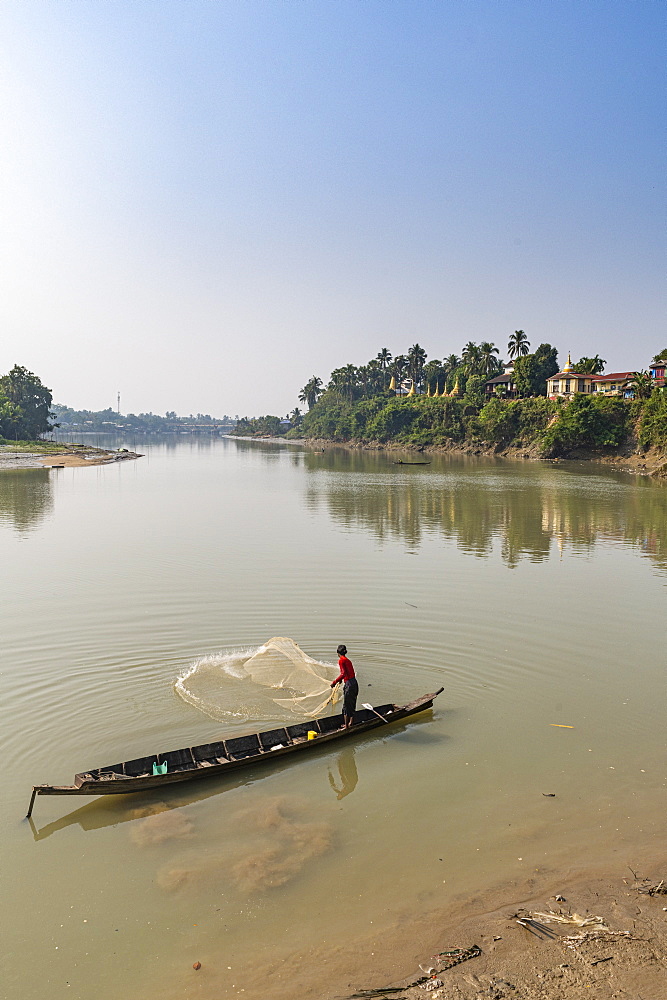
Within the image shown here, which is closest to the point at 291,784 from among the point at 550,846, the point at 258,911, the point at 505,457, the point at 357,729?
the point at 357,729

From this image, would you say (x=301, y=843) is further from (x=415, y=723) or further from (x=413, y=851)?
(x=415, y=723)

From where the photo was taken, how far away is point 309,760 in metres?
12.0

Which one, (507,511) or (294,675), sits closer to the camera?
(294,675)

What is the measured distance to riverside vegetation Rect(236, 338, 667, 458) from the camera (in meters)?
99.2

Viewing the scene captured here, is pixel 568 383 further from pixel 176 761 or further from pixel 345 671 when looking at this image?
pixel 176 761

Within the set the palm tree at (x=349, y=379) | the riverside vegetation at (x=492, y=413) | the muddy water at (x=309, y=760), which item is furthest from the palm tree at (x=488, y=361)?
the muddy water at (x=309, y=760)

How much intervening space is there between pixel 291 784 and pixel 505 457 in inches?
4242

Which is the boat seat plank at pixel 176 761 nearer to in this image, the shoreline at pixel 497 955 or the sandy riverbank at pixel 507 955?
the shoreline at pixel 497 955

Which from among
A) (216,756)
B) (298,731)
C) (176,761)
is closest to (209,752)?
(216,756)

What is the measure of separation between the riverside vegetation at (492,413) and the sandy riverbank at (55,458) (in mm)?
60841

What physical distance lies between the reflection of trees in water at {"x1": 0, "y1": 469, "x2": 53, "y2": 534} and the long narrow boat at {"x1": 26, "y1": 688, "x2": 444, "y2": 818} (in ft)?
91.0

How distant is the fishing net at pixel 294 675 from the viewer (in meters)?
14.1

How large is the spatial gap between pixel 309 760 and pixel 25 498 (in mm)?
45007

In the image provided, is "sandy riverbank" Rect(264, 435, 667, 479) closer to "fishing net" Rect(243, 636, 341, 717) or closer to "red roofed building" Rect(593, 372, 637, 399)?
"red roofed building" Rect(593, 372, 637, 399)
